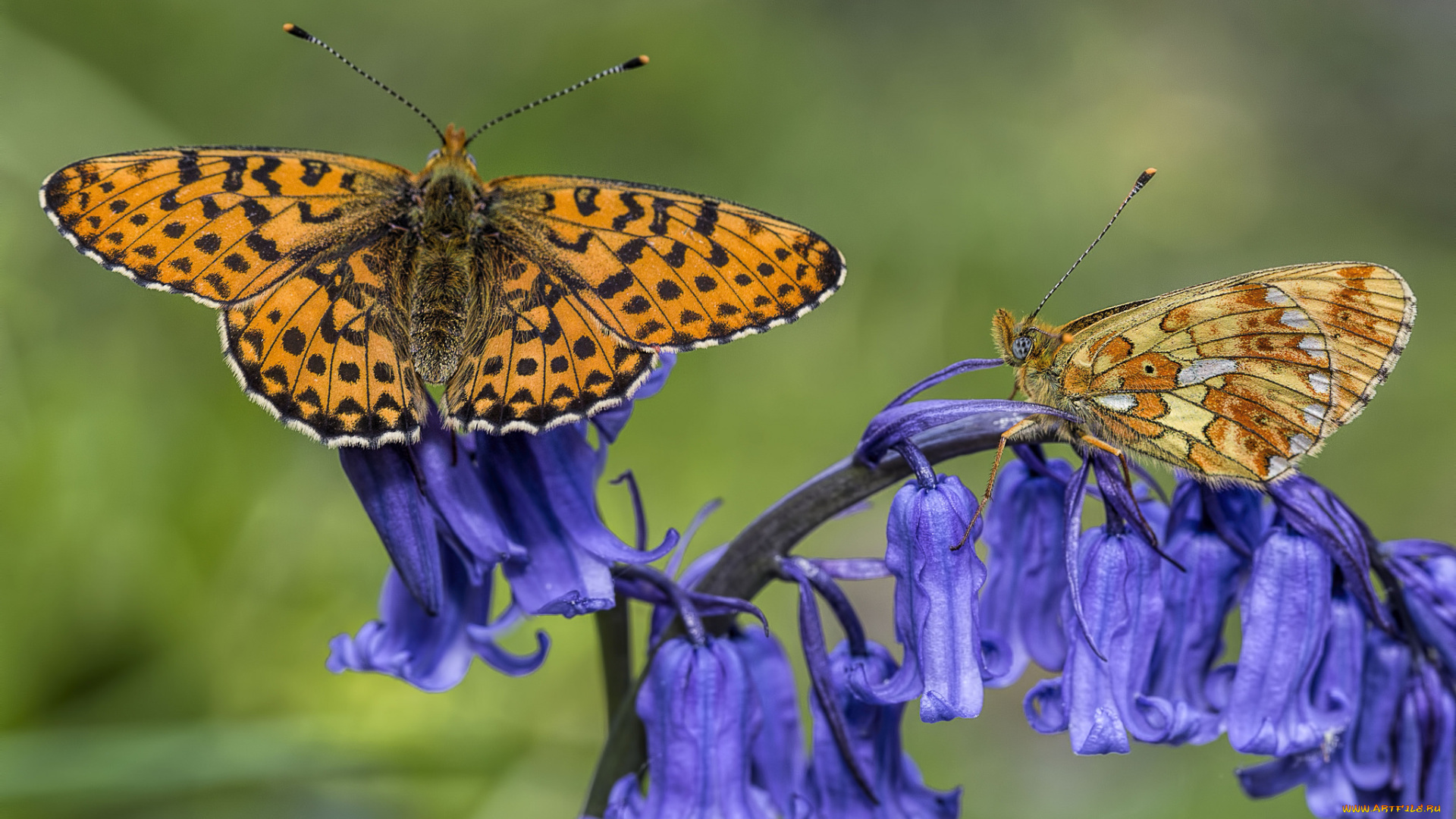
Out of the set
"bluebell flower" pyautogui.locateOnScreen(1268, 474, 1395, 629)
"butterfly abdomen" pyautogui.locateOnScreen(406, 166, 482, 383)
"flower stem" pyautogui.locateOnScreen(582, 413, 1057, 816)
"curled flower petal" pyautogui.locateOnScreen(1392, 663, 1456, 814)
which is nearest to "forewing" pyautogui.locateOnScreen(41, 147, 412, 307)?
"butterfly abdomen" pyautogui.locateOnScreen(406, 166, 482, 383)

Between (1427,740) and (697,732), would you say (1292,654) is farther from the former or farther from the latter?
(697,732)

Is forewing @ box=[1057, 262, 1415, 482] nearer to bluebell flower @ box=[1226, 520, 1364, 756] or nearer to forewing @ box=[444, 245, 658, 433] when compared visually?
bluebell flower @ box=[1226, 520, 1364, 756]

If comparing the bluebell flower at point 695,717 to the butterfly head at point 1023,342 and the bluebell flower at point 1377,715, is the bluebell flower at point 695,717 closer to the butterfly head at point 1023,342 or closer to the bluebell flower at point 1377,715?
the butterfly head at point 1023,342

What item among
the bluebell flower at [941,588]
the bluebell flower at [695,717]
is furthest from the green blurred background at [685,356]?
the bluebell flower at [941,588]

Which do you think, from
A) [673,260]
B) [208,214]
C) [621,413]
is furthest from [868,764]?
[208,214]

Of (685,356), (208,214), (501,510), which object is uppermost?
(685,356)
